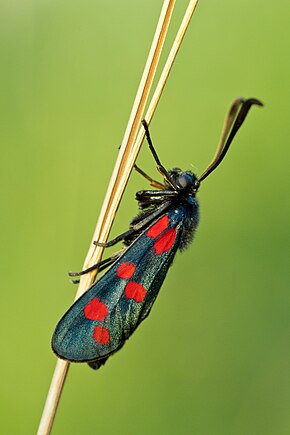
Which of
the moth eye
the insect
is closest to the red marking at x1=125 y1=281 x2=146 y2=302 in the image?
the insect

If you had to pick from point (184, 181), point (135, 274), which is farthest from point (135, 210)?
point (135, 274)

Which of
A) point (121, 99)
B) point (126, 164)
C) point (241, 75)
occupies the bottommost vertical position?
point (126, 164)

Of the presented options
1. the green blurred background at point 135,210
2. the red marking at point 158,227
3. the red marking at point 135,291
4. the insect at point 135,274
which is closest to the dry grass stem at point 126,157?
the insect at point 135,274

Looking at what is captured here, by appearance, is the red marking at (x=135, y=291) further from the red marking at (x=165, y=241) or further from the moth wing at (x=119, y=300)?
the red marking at (x=165, y=241)

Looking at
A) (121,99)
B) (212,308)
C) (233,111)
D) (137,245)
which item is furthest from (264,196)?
(233,111)

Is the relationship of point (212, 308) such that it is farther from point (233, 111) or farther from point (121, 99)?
point (233, 111)

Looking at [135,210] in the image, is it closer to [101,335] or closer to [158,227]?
[158,227]
